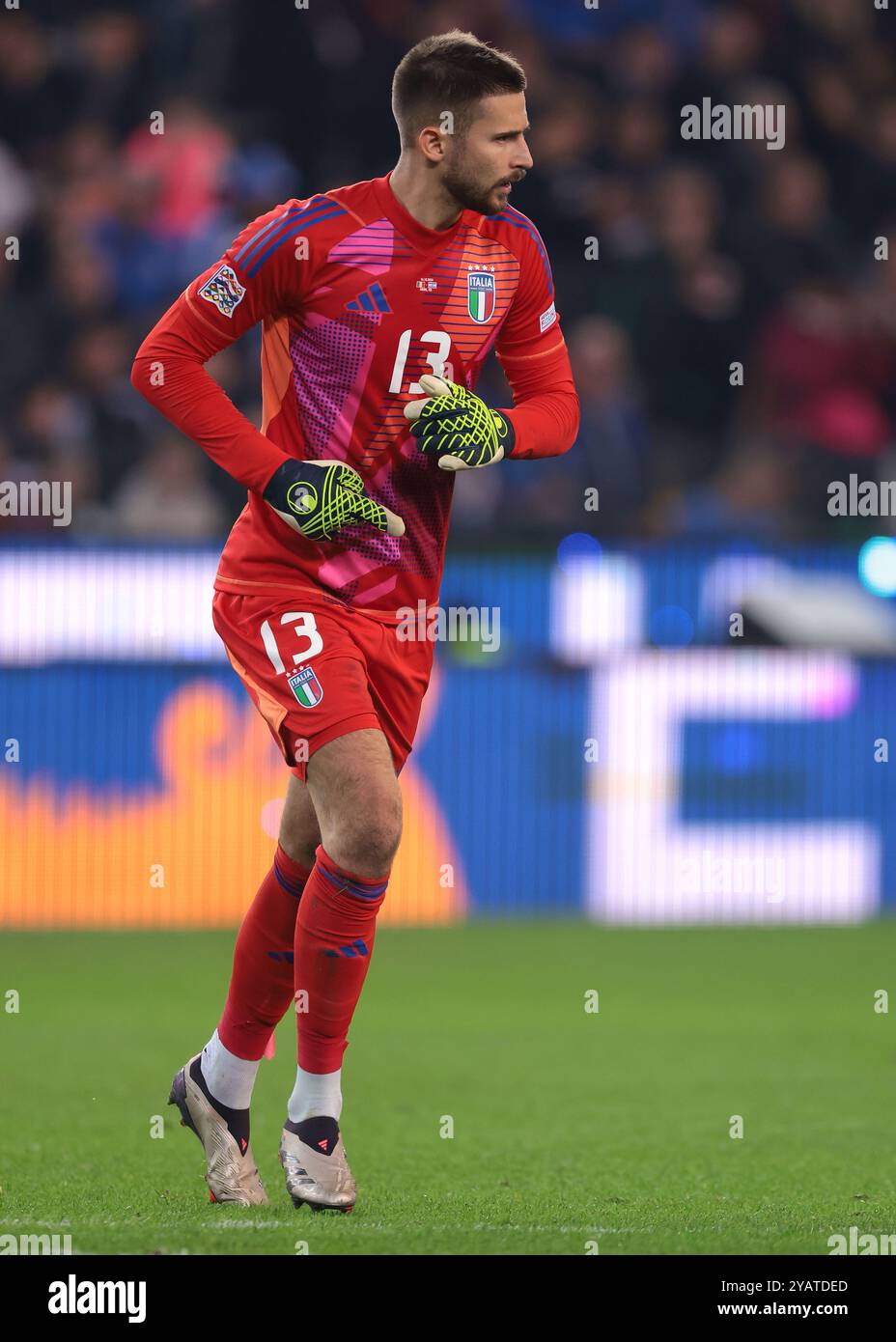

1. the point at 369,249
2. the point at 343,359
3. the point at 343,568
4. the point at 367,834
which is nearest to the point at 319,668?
the point at 343,568

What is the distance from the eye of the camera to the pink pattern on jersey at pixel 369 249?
14.9 feet

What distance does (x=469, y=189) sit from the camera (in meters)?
4.48

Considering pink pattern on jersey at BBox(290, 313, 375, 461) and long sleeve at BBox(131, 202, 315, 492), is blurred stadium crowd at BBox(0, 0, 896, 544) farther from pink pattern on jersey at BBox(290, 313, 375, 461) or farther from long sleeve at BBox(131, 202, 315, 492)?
long sleeve at BBox(131, 202, 315, 492)

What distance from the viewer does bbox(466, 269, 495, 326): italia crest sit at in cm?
464

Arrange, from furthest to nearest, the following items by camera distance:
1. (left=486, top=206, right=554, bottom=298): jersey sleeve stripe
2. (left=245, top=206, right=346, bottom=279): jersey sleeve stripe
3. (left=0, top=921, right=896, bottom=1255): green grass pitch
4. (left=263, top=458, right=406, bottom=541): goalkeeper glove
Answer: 1. (left=486, top=206, right=554, bottom=298): jersey sleeve stripe
2. (left=245, top=206, right=346, bottom=279): jersey sleeve stripe
3. (left=263, top=458, right=406, bottom=541): goalkeeper glove
4. (left=0, top=921, right=896, bottom=1255): green grass pitch

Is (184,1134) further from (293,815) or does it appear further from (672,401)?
(672,401)

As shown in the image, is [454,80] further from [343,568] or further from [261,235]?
[343,568]

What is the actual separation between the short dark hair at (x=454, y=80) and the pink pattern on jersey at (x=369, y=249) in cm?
20

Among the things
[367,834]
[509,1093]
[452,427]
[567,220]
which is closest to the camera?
[367,834]

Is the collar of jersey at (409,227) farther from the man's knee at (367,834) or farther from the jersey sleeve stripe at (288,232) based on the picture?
the man's knee at (367,834)

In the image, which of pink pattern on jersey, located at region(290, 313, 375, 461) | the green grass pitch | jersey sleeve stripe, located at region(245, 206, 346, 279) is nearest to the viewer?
the green grass pitch

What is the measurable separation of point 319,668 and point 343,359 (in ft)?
2.21

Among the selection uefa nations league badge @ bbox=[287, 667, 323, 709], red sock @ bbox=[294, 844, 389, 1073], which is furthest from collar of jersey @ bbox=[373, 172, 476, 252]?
red sock @ bbox=[294, 844, 389, 1073]
